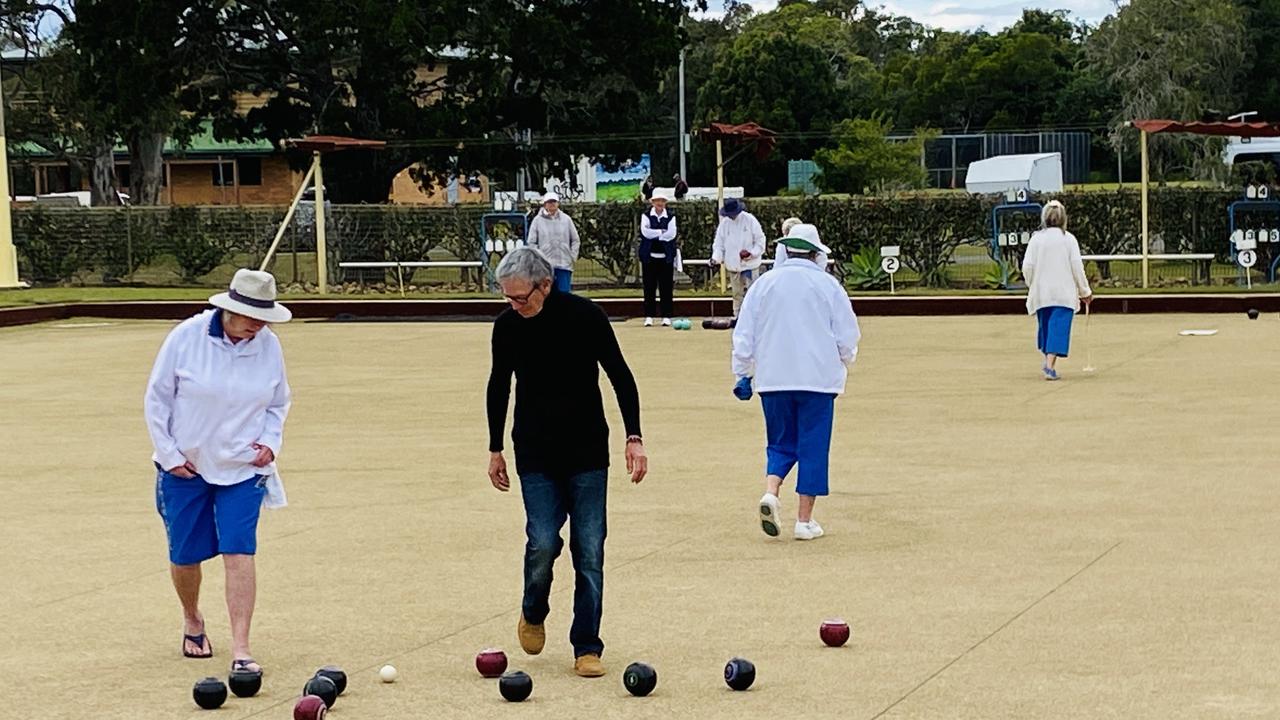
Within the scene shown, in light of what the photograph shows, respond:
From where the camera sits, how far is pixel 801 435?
987 centimetres

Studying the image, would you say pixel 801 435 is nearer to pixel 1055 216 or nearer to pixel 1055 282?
pixel 1055 282

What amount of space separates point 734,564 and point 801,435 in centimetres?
96

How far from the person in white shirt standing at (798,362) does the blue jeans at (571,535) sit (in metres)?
2.61

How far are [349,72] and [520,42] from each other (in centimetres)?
411

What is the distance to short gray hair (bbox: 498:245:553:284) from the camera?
6.90 metres

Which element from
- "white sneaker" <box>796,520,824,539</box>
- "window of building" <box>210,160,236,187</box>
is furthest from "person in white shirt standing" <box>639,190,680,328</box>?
"window of building" <box>210,160,236,187</box>

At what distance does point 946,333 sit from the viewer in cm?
2284

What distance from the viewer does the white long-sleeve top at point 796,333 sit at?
9805 millimetres

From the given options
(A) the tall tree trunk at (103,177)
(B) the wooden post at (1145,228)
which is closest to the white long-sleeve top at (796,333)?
(B) the wooden post at (1145,228)

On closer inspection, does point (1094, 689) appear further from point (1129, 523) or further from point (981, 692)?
point (1129, 523)

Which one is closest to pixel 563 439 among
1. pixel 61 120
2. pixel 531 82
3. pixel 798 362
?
pixel 798 362

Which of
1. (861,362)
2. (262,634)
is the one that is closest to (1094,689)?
(262,634)

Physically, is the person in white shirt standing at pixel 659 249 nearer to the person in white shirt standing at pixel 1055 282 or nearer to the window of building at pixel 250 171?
the person in white shirt standing at pixel 1055 282

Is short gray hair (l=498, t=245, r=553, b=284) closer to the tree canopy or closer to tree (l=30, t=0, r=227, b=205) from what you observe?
the tree canopy
